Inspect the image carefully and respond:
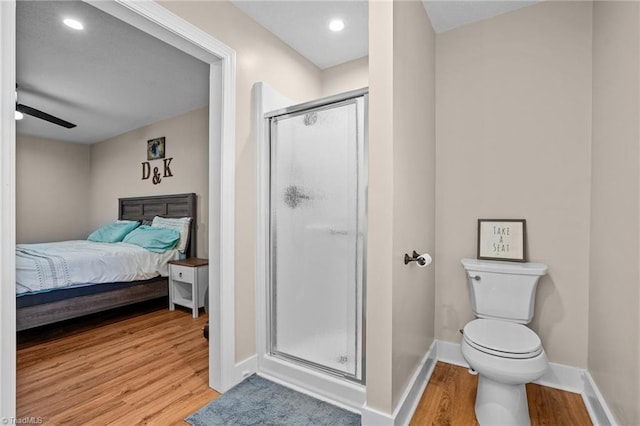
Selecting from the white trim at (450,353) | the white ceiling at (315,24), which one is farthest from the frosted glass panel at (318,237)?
the white trim at (450,353)

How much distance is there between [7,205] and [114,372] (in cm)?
162

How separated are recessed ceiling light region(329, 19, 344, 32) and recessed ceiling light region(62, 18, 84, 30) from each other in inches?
71.1

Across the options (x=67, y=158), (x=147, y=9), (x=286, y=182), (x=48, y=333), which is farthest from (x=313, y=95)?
(x=67, y=158)

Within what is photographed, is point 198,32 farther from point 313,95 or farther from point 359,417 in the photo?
point 359,417

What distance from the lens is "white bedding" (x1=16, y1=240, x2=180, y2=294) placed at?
2.82 m

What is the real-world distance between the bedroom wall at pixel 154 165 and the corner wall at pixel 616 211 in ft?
12.1

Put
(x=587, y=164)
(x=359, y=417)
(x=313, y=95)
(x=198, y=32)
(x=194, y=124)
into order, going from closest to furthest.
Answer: (x=359, y=417) → (x=198, y=32) → (x=587, y=164) → (x=313, y=95) → (x=194, y=124)

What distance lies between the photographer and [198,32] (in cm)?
181

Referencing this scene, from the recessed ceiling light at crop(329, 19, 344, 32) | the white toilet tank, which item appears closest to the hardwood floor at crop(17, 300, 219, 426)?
the white toilet tank

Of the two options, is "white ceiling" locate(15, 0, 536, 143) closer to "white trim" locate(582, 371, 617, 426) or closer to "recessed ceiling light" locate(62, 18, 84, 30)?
"recessed ceiling light" locate(62, 18, 84, 30)

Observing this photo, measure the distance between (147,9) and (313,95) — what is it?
1.54 metres

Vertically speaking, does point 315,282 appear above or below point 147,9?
below

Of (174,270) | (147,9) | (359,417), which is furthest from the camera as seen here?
(174,270)

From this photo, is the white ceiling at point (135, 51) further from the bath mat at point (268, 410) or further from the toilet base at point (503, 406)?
the bath mat at point (268, 410)
